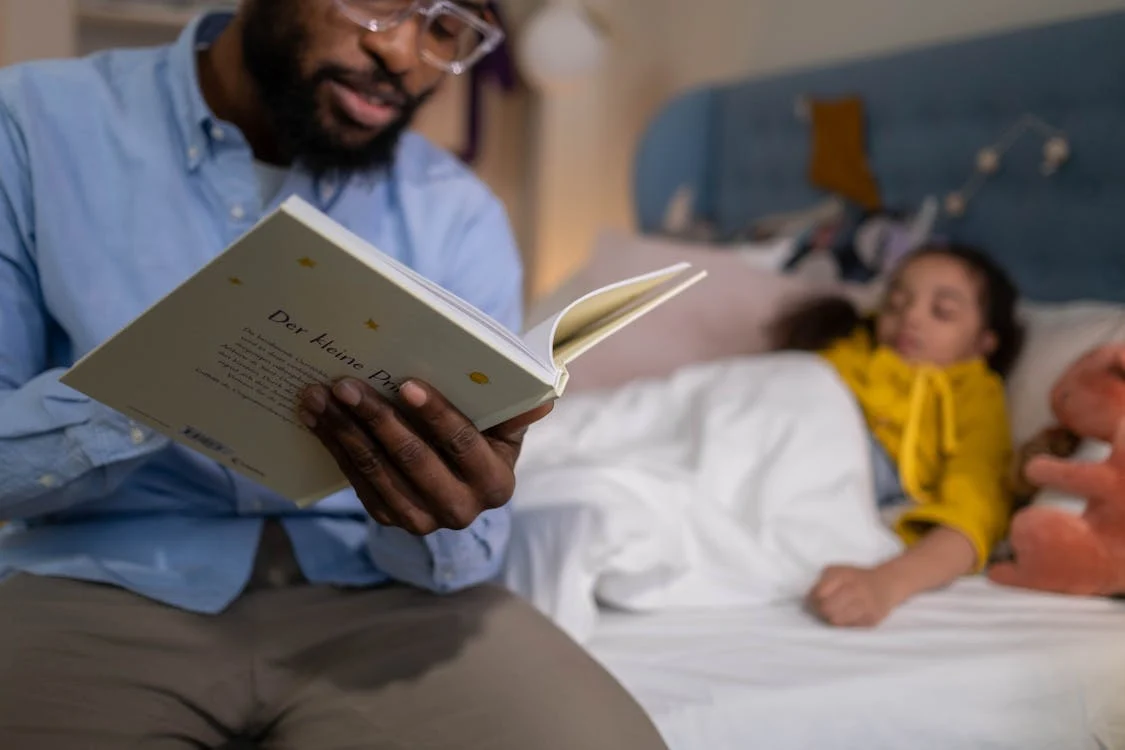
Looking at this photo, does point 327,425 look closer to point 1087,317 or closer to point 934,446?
point 934,446

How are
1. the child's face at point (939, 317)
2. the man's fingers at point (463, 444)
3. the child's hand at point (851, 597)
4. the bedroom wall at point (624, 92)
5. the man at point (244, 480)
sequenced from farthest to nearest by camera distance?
the bedroom wall at point (624, 92) → the child's face at point (939, 317) → the child's hand at point (851, 597) → the man at point (244, 480) → the man's fingers at point (463, 444)

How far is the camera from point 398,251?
106 centimetres

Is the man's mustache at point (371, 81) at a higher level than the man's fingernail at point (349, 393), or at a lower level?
higher

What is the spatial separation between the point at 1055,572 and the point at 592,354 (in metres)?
0.83

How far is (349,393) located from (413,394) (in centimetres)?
4

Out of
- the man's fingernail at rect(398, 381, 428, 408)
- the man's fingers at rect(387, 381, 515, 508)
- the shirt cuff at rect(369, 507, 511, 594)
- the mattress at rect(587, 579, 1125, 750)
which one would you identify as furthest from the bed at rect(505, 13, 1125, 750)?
the man's fingernail at rect(398, 381, 428, 408)

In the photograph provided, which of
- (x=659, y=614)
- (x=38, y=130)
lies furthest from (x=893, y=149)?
(x=38, y=130)

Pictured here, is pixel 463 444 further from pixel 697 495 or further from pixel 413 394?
pixel 697 495

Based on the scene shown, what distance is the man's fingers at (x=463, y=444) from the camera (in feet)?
2.09

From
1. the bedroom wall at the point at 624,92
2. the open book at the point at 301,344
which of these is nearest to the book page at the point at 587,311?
the open book at the point at 301,344

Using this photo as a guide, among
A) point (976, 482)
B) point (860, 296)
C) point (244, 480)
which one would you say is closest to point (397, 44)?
point (244, 480)

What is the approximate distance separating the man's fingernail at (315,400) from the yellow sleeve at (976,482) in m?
0.81

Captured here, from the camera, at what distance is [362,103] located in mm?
981

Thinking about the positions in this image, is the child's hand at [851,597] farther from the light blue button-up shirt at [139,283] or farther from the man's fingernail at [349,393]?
the man's fingernail at [349,393]
